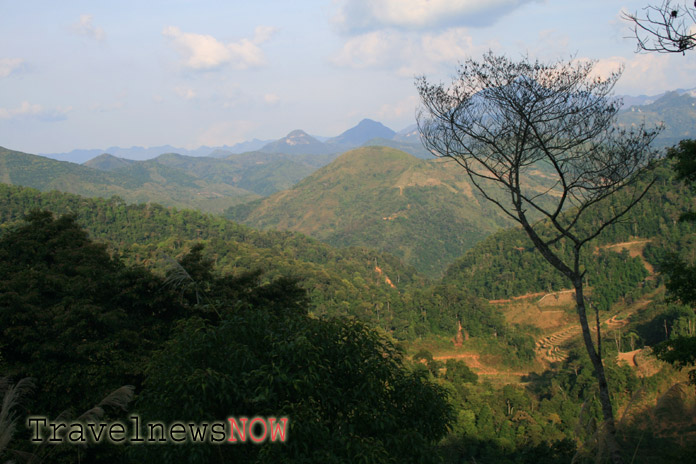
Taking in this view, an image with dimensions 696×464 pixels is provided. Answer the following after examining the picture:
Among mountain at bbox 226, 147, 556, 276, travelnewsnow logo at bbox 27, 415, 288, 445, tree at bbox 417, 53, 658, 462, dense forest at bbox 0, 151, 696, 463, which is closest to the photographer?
travelnewsnow logo at bbox 27, 415, 288, 445

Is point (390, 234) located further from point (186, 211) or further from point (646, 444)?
point (646, 444)

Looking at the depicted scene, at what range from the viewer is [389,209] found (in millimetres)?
144125

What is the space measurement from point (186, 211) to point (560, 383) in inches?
2857

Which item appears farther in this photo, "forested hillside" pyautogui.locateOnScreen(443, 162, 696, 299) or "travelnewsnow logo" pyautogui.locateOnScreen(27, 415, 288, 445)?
"forested hillside" pyautogui.locateOnScreen(443, 162, 696, 299)

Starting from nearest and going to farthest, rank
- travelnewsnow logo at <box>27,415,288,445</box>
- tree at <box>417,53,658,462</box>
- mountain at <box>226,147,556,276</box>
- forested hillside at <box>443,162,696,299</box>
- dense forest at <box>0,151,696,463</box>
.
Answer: travelnewsnow logo at <box>27,415,288,445</box> → dense forest at <box>0,151,696,463</box> → tree at <box>417,53,658,462</box> → forested hillside at <box>443,162,696,299</box> → mountain at <box>226,147,556,276</box>

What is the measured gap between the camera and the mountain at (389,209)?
12519 cm

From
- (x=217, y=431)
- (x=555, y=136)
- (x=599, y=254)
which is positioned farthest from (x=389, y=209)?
(x=217, y=431)

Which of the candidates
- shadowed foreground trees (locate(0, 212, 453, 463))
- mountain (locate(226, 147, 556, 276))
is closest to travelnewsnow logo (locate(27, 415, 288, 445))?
shadowed foreground trees (locate(0, 212, 453, 463))

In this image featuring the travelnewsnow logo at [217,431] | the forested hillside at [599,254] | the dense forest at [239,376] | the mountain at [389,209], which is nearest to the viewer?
the travelnewsnow logo at [217,431]

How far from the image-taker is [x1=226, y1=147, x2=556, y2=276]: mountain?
411ft

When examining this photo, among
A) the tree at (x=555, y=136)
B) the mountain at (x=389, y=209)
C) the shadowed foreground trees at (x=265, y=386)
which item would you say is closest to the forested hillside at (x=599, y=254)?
the mountain at (x=389, y=209)

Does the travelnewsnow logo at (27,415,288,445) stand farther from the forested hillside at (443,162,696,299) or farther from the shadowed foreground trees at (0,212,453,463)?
the forested hillside at (443,162,696,299)

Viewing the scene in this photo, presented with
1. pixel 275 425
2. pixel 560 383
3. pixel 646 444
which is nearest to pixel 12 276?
pixel 275 425

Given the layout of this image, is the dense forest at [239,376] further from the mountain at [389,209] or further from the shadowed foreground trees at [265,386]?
the mountain at [389,209]
